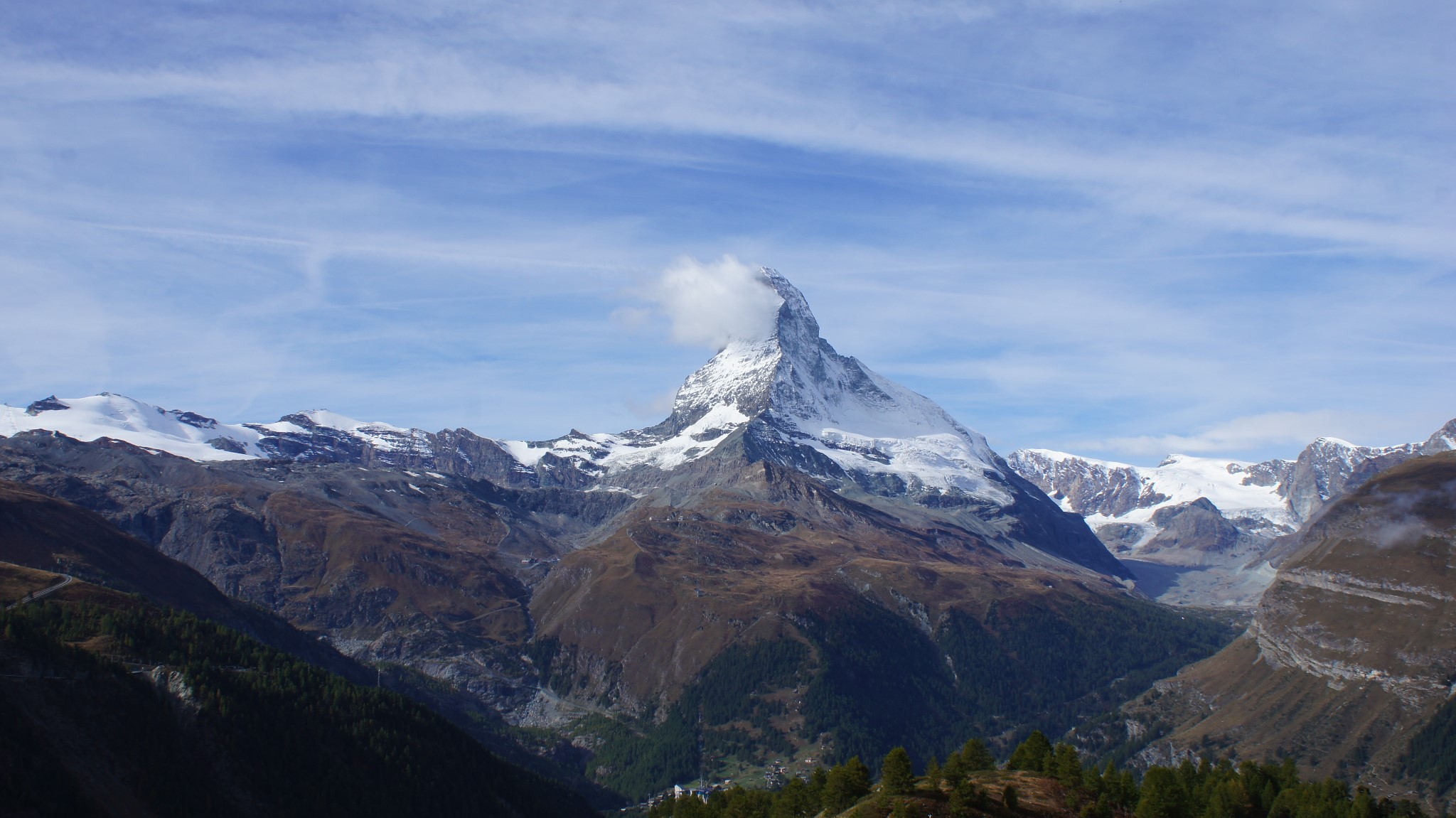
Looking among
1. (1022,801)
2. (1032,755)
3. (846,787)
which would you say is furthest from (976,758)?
(1022,801)

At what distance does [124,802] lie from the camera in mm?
155875

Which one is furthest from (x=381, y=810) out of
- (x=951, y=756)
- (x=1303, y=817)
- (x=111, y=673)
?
(x=1303, y=817)

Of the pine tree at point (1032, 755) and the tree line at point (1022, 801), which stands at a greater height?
the pine tree at point (1032, 755)

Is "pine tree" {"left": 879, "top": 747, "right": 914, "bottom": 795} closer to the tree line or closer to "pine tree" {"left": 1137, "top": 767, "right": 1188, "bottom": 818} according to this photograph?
the tree line

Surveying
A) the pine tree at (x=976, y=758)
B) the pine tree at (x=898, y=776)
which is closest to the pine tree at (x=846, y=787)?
the pine tree at (x=898, y=776)

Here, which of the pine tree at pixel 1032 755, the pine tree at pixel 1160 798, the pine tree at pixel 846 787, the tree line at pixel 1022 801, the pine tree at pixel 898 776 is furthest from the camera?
the pine tree at pixel 1032 755

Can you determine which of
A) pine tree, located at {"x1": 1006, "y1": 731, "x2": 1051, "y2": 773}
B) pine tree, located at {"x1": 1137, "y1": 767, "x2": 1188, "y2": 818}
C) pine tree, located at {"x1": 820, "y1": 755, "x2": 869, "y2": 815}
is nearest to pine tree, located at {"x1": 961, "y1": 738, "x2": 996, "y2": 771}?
pine tree, located at {"x1": 1006, "y1": 731, "x2": 1051, "y2": 773}

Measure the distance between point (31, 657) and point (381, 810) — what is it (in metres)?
64.3

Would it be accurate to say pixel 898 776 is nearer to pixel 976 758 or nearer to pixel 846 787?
pixel 846 787

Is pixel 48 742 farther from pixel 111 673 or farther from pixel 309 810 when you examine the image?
pixel 309 810

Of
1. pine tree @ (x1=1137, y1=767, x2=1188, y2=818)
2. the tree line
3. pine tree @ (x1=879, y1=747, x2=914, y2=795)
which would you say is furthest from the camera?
pine tree @ (x1=1137, y1=767, x2=1188, y2=818)

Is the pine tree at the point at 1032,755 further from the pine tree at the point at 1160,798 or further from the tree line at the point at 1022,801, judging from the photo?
the pine tree at the point at 1160,798

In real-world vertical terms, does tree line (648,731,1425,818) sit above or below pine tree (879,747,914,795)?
below

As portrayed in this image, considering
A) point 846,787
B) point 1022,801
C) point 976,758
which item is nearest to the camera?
point 1022,801
